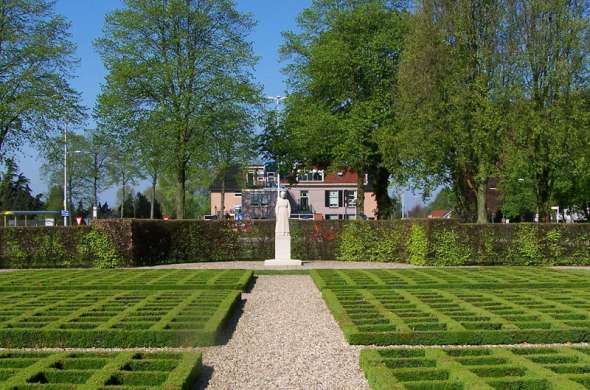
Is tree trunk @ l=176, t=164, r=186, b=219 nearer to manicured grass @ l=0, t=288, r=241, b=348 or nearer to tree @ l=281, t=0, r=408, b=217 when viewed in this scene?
tree @ l=281, t=0, r=408, b=217

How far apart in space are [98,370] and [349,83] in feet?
108

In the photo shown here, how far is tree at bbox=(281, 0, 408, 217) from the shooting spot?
37875 mm

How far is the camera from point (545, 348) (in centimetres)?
984

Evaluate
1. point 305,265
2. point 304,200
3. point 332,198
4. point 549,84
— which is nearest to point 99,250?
point 305,265

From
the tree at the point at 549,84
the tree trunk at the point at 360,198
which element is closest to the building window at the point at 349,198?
the tree trunk at the point at 360,198

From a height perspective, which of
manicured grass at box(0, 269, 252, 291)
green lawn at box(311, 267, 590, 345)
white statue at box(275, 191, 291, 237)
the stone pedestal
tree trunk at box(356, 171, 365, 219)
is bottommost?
green lawn at box(311, 267, 590, 345)

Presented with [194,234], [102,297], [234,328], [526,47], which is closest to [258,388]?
[234,328]

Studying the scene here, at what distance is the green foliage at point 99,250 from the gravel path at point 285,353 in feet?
43.0

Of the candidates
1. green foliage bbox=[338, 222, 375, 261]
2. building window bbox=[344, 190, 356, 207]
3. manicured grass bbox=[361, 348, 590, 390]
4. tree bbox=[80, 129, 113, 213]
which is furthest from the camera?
building window bbox=[344, 190, 356, 207]

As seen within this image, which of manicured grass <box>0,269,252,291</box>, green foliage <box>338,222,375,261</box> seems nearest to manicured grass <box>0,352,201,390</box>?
manicured grass <box>0,269,252,291</box>

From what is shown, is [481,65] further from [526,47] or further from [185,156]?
[185,156]

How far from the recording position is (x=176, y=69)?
35.8 m

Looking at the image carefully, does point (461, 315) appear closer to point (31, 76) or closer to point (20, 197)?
point (31, 76)

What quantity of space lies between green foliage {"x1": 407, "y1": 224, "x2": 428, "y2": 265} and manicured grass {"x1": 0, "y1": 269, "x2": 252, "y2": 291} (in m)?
8.59
